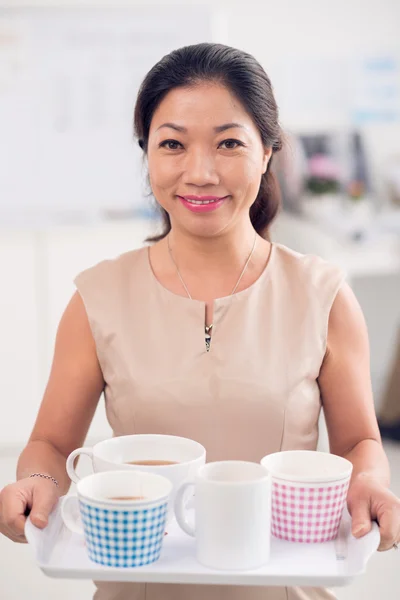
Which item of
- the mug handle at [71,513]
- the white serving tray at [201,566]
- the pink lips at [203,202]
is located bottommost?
the white serving tray at [201,566]

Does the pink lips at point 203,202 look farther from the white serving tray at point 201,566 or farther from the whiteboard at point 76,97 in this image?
the whiteboard at point 76,97

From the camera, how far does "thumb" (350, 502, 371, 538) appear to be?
0.97 m

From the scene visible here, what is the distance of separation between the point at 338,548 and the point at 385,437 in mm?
2567

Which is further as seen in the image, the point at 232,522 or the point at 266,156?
the point at 266,156

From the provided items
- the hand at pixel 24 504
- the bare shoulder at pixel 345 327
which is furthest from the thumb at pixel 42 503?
the bare shoulder at pixel 345 327

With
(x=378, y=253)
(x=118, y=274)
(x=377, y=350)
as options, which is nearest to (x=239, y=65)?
(x=118, y=274)

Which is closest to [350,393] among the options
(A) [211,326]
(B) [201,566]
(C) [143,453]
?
(A) [211,326]

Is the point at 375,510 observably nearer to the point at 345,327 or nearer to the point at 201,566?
the point at 201,566

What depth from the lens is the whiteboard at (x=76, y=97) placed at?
→ 322 centimetres

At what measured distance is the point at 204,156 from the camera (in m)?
1.19

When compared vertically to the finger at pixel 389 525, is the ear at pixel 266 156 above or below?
above

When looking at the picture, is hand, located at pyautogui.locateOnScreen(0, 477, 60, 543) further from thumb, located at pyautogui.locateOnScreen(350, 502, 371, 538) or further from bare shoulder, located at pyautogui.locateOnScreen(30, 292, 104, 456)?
thumb, located at pyautogui.locateOnScreen(350, 502, 371, 538)

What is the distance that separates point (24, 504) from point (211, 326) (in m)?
0.41

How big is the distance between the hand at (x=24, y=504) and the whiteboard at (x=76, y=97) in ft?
7.53
